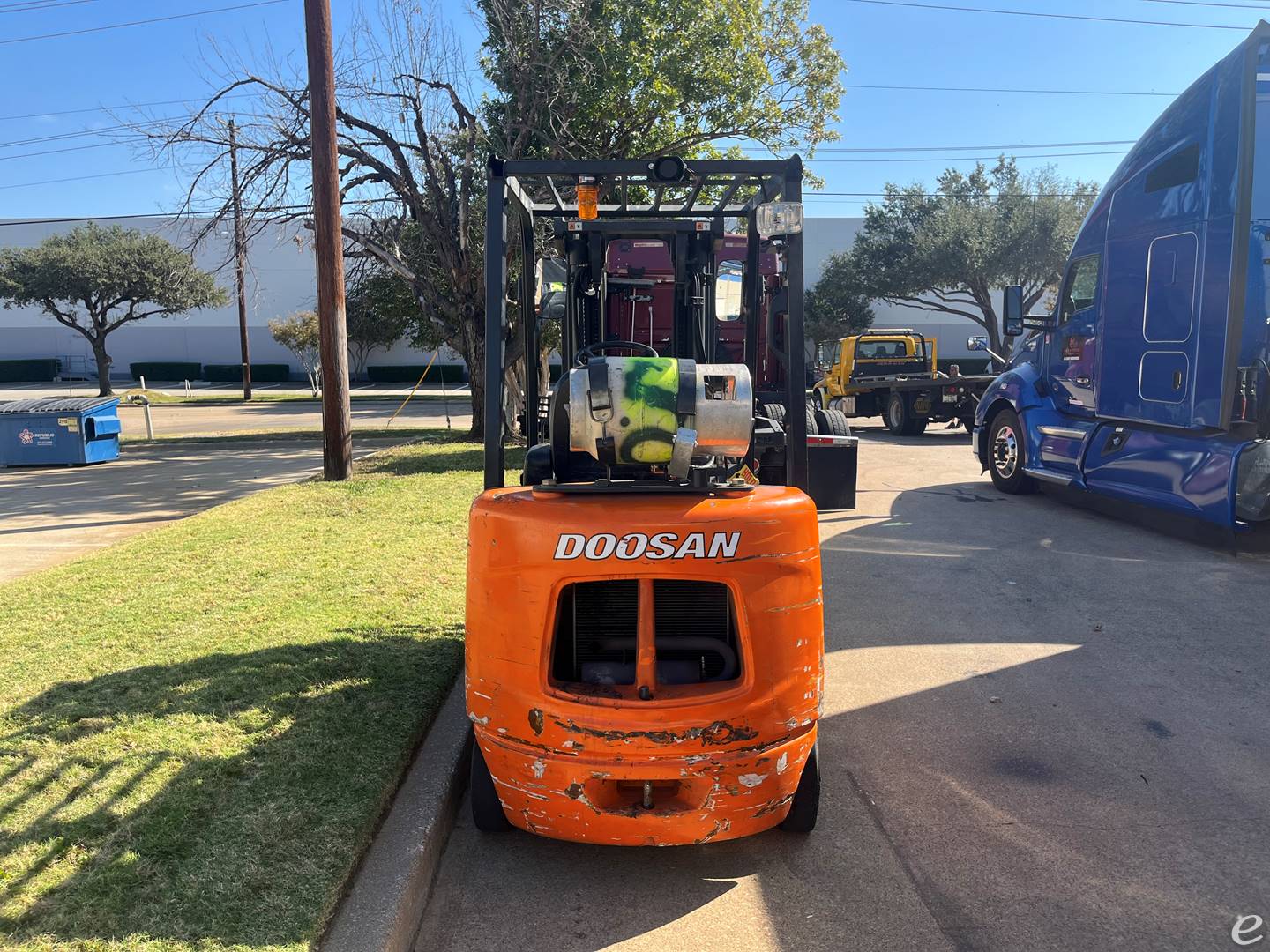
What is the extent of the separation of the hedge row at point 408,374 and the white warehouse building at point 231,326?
724 mm

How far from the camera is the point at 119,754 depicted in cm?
377

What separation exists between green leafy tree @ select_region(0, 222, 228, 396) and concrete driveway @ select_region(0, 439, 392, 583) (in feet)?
80.2

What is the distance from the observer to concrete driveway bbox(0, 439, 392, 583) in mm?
9078


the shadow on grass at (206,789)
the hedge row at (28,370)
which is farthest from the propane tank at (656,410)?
the hedge row at (28,370)

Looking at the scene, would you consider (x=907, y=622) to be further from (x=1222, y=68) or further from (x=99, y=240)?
(x=99, y=240)

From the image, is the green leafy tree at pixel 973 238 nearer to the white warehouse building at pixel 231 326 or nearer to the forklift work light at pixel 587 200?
the white warehouse building at pixel 231 326

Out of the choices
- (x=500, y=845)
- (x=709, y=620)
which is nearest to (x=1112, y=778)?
(x=709, y=620)

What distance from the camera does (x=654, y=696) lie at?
9.98 feet

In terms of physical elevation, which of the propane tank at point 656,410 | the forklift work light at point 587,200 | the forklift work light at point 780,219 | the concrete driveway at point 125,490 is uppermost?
the forklift work light at point 587,200

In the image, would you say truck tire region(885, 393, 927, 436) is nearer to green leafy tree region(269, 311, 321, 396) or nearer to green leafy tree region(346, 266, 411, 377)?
green leafy tree region(346, 266, 411, 377)

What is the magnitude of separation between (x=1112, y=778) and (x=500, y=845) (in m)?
2.77

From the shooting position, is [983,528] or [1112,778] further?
[983,528]

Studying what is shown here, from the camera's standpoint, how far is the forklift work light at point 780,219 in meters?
3.69

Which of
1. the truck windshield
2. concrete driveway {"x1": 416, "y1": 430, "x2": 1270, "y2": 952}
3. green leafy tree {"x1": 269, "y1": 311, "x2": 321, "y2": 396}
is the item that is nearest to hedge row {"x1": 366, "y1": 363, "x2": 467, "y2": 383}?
green leafy tree {"x1": 269, "y1": 311, "x2": 321, "y2": 396}
